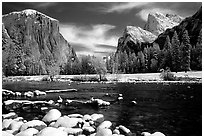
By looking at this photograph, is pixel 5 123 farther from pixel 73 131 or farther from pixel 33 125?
pixel 73 131

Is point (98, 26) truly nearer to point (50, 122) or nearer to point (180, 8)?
point (180, 8)

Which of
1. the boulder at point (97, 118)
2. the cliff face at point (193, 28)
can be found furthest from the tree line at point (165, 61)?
the boulder at point (97, 118)

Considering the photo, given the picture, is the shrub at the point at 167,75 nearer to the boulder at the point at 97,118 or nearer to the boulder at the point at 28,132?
the boulder at the point at 97,118

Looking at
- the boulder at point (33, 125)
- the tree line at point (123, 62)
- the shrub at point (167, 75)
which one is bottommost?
the boulder at point (33, 125)

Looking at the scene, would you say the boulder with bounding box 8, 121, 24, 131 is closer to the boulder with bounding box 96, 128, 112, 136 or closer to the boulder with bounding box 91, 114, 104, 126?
the boulder with bounding box 91, 114, 104, 126

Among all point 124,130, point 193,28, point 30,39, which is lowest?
point 124,130

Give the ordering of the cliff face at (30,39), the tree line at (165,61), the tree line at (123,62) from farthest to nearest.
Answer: the tree line at (165,61) < the tree line at (123,62) < the cliff face at (30,39)

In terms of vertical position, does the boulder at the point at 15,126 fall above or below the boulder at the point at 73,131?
above

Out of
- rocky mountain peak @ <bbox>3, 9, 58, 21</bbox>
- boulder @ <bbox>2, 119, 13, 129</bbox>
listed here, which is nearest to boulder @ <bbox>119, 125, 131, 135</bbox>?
boulder @ <bbox>2, 119, 13, 129</bbox>

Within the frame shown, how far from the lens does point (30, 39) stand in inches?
263

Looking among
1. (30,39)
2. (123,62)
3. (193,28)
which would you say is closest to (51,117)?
(30,39)

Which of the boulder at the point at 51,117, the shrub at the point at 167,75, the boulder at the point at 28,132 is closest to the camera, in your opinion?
the boulder at the point at 28,132

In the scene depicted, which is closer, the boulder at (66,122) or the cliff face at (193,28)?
the boulder at (66,122)

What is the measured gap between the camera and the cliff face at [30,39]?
16.1 feet
